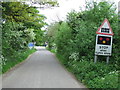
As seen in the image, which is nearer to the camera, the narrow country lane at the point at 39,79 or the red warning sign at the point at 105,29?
the narrow country lane at the point at 39,79

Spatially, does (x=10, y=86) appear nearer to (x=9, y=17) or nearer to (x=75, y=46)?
(x=75, y=46)

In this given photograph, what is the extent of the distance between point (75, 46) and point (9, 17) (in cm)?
526

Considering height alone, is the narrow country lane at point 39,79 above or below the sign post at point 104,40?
→ below

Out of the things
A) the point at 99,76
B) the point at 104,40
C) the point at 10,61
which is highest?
the point at 104,40

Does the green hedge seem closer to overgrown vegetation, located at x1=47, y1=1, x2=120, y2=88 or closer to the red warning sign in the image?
Result: overgrown vegetation, located at x1=47, y1=1, x2=120, y2=88

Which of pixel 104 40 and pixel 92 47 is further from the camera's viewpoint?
pixel 92 47

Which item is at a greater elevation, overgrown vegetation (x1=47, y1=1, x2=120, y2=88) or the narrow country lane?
overgrown vegetation (x1=47, y1=1, x2=120, y2=88)

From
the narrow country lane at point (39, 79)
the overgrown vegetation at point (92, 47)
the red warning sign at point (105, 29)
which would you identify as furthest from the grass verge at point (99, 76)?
the red warning sign at point (105, 29)

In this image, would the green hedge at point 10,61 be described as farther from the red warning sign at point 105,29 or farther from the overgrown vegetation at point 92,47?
the red warning sign at point 105,29

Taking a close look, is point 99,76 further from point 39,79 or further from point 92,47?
point 39,79

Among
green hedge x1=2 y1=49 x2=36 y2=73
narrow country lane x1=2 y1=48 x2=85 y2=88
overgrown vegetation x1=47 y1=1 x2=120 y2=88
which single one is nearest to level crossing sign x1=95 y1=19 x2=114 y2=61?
overgrown vegetation x1=47 y1=1 x2=120 y2=88

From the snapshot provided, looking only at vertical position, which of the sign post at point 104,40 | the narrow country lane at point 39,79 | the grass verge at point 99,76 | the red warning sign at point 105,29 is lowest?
the narrow country lane at point 39,79

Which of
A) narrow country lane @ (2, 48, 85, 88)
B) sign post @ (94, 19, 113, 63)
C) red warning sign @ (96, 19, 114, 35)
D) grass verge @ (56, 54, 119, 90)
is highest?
red warning sign @ (96, 19, 114, 35)

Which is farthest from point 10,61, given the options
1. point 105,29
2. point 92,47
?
point 105,29
